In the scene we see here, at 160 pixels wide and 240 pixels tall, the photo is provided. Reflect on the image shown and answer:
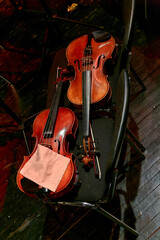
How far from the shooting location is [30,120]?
219 centimetres

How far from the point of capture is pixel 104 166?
50.3 inches

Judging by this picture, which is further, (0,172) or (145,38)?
(145,38)

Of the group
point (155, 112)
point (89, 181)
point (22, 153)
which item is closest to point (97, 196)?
point (89, 181)

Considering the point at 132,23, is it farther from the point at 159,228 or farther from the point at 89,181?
the point at 159,228

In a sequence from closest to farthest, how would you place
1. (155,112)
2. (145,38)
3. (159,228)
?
1. (159,228)
2. (155,112)
3. (145,38)

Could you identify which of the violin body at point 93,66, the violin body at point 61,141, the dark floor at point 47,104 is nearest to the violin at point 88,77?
the violin body at point 93,66

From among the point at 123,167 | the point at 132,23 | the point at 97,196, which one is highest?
the point at 132,23

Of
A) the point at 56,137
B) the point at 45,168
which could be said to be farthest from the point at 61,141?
the point at 45,168

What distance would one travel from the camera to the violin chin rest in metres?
1.16

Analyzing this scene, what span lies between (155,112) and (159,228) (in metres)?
1.02

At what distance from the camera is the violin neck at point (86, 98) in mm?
1311

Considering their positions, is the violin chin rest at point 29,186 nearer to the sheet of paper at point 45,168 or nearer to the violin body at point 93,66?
the sheet of paper at point 45,168

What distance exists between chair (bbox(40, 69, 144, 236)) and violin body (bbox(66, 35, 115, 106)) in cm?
22

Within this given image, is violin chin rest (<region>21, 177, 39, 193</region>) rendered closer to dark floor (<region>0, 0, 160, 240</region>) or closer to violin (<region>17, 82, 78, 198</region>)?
violin (<region>17, 82, 78, 198</region>)
